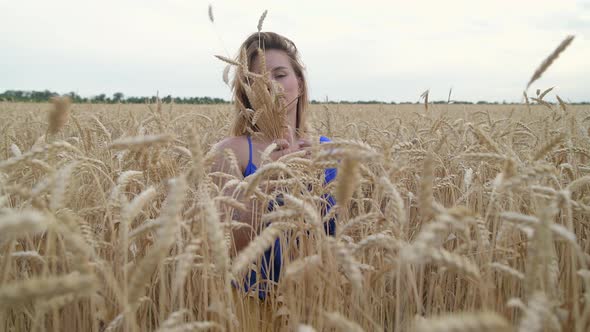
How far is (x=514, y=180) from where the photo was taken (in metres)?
1.00

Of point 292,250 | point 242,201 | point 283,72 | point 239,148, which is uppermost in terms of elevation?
point 283,72

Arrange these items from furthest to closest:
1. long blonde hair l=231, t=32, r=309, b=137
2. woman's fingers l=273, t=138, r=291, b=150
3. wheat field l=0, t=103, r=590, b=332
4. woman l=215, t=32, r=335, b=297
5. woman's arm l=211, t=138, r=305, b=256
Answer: long blonde hair l=231, t=32, r=309, b=137 → woman l=215, t=32, r=335, b=297 → woman's fingers l=273, t=138, r=291, b=150 → woman's arm l=211, t=138, r=305, b=256 → wheat field l=0, t=103, r=590, b=332

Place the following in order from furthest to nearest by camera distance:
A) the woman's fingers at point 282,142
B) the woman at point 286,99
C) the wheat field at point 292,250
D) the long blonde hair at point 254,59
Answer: the long blonde hair at point 254,59
the woman at point 286,99
the woman's fingers at point 282,142
the wheat field at point 292,250

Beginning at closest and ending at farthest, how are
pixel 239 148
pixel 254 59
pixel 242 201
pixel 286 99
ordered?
pixel 242 201
pixel 286 99
pixel 239 148
pixel 254 59

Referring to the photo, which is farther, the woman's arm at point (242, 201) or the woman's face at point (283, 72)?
the woman's face at point (283, 72)

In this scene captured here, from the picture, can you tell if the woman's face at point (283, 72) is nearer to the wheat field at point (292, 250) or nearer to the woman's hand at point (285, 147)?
the woman's hand at point (285, 147)

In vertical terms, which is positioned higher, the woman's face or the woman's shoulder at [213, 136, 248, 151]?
the woman's face

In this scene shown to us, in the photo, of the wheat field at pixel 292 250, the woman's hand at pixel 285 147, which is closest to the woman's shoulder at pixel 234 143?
the woman's hand at pixel 285 147

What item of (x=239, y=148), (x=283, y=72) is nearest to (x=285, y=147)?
(x=239, y=148)

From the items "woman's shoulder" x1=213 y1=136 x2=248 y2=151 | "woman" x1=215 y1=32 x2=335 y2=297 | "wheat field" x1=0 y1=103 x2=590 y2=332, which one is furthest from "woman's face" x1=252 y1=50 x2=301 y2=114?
"wheat field" x1=0 y1=103 x2=590 y2=332

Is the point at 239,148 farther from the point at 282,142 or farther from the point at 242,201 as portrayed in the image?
the point at 242,201

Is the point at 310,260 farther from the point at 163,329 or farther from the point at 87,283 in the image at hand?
the point at 87,283

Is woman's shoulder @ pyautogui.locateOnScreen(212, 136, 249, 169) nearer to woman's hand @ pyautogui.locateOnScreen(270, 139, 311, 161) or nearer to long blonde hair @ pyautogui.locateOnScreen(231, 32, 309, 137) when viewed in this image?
long blonde hair @ pyautogui.locateOnScreen(231, 32, 309, 137)

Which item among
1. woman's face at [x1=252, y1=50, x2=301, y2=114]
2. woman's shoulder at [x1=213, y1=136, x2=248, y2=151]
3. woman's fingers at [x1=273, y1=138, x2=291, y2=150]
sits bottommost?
woman's shoulder at [x1=213, y1=136, x2=248, y2=151]
